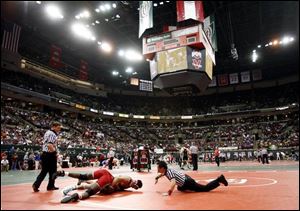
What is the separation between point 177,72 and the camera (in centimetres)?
1648

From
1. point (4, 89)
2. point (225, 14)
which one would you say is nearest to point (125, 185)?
point (225, 14)

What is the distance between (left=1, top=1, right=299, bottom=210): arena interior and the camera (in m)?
6.15

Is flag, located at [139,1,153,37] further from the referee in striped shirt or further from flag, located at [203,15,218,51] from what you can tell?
the referee in striped shirt

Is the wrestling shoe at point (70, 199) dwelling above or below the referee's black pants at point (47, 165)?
below

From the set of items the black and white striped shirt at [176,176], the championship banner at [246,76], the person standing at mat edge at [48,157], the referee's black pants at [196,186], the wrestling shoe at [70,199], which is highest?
the championship banner at [246,76]

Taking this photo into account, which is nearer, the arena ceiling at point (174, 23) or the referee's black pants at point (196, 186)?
the referee's black pants at point (196, 186)

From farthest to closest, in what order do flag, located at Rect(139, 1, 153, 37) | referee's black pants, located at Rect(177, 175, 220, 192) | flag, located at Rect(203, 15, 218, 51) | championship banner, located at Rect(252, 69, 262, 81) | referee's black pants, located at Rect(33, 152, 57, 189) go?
1. championship banner, located at Rect(252, 69, 262, 81)
2. flag, located at Rect(203, 15, 218, 51)
3. flag, located at Rect(139, 1, 153, 37)
4. referee's black pants, located at Rect(33, 152, 57, 189)
5. referee's black pants, located at Rect(177, 175, 220, 192)

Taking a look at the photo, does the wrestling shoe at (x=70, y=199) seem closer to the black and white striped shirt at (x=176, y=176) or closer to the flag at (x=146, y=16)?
the black and white striped shirt at (x=176, y=176)

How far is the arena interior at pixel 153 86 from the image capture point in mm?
6152

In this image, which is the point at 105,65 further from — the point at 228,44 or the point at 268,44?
the point at 268,44

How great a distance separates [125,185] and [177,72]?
1061cm

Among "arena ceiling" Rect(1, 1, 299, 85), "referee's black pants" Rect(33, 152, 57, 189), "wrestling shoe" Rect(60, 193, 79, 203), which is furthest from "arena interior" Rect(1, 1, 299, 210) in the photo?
"wrestling shoe" Rect(60, 193, 79, 203)

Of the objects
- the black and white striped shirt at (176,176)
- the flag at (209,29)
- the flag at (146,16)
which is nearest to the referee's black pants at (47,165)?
the black and white striped shirt at (176,176)

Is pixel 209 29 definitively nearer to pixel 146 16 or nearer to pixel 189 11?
pixel 189 11
